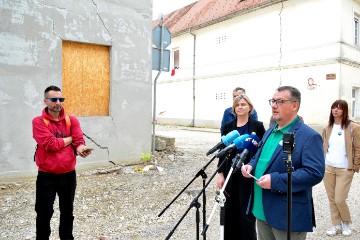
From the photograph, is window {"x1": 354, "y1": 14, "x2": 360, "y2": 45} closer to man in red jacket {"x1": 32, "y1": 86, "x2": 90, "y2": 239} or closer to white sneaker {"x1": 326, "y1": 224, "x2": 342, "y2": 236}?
white sneaker {"x1": 326, "y1": 224, "x2": 342, "y2": 236}

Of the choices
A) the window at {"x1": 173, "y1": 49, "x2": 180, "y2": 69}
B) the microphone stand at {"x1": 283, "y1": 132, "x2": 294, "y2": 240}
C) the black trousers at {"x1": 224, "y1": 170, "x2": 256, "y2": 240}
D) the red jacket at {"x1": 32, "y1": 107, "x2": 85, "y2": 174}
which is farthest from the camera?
the window at {"x1": 173, "y1": 49, "x2": 180, "y2": 69}

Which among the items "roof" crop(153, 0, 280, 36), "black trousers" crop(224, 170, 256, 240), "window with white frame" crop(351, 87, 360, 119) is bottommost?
"black trousers" crop(224, 170, 256, 240)

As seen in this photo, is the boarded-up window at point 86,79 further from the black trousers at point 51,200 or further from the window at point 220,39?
the window at point 220,39

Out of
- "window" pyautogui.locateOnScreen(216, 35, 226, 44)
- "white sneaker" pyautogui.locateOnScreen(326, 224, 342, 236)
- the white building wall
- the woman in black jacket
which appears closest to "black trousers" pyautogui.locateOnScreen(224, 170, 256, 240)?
the woman in black jacket

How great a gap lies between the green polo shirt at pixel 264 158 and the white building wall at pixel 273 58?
1312 centimetres

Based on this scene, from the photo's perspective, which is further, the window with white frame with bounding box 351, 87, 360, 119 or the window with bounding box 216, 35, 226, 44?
the window with bounding box 216, 35, 226, 44

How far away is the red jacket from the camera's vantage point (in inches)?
133

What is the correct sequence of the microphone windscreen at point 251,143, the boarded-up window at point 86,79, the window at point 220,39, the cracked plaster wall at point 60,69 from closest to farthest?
1. the microphone windscreen at point 251,143
2. the cracked plaster wall at point 60,69
3. the boarded-up window at point 86,79
4. the window at point 220,39

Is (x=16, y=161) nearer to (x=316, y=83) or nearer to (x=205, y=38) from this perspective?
(x=316, y=83)

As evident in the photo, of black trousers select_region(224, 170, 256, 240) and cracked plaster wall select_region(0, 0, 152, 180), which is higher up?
cracked plaster wall select_region(0, 0, 152, 180)

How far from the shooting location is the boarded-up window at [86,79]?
21.6ft

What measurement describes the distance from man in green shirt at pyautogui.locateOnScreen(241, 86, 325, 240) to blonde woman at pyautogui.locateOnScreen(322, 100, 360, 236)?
2105mm

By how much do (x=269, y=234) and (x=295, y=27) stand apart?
49.6 ft

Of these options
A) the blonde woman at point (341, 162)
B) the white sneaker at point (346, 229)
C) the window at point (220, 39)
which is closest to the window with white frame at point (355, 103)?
the window at point (220, 39)
